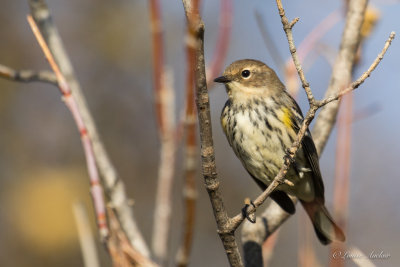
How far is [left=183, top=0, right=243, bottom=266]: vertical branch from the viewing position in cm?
191

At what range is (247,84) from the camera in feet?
14.8

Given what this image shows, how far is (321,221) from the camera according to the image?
15.3 feet

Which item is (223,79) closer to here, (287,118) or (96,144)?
(287,118)

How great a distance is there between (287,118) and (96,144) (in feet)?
5.69

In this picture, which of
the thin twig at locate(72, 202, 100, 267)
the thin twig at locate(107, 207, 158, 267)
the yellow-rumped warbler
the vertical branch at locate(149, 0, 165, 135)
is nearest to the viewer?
the thin twig at locate(107, 207, 158, 267)

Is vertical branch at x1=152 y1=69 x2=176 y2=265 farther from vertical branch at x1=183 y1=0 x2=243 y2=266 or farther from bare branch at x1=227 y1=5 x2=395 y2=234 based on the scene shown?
bare branch at x1=227 y1=5 x2=395 y2=234

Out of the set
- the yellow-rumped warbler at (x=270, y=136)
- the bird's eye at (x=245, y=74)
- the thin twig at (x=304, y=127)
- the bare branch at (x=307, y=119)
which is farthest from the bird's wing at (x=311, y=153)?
the bare branch at (x=307, y=119)

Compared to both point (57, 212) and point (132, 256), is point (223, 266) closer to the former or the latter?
point (57, 212)

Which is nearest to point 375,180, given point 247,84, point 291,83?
point 247,84

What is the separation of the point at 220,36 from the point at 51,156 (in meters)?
5.04

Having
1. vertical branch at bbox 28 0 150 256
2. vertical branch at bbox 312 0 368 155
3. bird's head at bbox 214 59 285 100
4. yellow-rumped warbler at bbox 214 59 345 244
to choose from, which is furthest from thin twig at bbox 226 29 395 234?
bird's head at bbox 214 59 285 100

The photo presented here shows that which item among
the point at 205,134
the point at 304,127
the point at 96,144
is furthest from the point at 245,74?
the point at 205,134

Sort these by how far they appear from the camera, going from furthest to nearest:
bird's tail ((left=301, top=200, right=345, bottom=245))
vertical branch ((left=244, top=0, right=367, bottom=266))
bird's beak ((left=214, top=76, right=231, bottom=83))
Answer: bird's tail ((left=301, top=200, right=345, bottom=245)), bird's beak ((left=214, top=76, right=231, bottom=83)), vertical branch ((left=244, top=0, right=367, bottom=266))

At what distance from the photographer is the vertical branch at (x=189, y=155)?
181 cm
